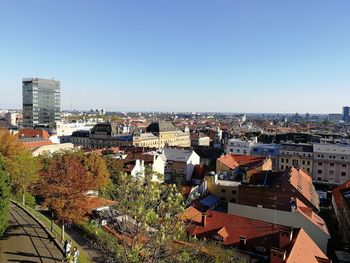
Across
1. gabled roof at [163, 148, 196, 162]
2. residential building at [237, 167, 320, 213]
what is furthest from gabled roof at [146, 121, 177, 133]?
residential building at [237, 167, 320, 213]

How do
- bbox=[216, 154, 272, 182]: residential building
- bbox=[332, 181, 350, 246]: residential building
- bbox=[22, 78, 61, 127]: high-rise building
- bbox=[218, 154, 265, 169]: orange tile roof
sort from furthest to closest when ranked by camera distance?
→ 1. bbox=[22, 78, 61, 127]: high-rise building
2. bbox=[218, 154, 265, 169]: orange tile roof
3. bbox=[216, 154, 272, 182]: residential building
4. bbox=[332, 181, 350, 246]: residential building

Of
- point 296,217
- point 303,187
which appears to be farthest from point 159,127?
point 296,217

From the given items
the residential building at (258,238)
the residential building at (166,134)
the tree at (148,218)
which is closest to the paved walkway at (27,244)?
the residential building at (258,238)

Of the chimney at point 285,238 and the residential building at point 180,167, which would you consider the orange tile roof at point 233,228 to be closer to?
the chimney at point 285,238

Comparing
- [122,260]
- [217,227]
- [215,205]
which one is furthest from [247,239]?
[122,260]

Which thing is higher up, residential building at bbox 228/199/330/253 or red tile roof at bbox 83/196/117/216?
red tile roof at bbox 83/196/117/216

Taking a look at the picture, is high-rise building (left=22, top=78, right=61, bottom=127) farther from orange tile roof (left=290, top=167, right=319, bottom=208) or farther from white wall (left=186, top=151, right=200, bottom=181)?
orange tile roof (left=290, top=167, right=319, bottom=208)

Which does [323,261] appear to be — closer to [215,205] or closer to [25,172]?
[215,205]
